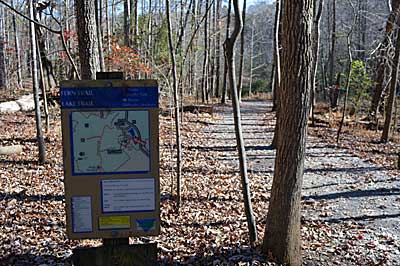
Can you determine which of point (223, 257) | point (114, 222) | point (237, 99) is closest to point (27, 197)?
point (223, 257)

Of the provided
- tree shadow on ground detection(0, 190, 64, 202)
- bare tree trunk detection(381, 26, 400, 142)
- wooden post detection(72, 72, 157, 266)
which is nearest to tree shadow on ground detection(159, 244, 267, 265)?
wooden post detection(72, 72, 157, 266)

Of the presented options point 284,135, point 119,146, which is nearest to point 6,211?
point 119,146

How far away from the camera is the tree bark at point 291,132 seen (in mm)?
3528

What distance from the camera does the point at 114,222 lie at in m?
2.46

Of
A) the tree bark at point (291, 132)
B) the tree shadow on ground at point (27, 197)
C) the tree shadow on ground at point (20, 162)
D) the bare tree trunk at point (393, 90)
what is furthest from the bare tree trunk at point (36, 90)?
the bare tree trunk at point (393, 90)

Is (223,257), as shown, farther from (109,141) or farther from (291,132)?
(109,141)

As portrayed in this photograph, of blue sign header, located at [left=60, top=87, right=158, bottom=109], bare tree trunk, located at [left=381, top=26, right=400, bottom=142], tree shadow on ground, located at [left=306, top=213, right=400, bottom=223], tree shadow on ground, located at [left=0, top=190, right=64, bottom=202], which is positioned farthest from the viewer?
bare tree trunk, located at [left=381, top=26, right=400, bottom=142]

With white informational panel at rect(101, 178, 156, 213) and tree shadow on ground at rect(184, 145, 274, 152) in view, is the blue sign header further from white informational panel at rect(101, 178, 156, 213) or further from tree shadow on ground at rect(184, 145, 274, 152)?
tree shadow on ground at rect(184, 145, 274, 152)

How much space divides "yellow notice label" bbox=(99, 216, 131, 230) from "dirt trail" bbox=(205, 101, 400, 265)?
2523 millimetres

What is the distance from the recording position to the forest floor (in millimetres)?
4293

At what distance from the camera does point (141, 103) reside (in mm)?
2414

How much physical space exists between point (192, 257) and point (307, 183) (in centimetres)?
425

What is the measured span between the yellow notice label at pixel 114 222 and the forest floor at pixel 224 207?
1.86 meters

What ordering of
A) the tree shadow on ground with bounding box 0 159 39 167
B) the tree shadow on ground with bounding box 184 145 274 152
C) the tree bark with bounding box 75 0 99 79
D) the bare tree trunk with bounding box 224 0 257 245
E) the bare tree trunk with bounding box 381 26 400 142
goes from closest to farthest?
the bare tree trunk with bounding box 224 0 257 245 < the tree bark with bounding box 75 0 99 79 < the tree shadow on ground with bounding box 0 159 39 167 < the bare tree trunk with bounding box 381 26 400 142 < the tree shadow on ground with bounding box 184 145 274 152
